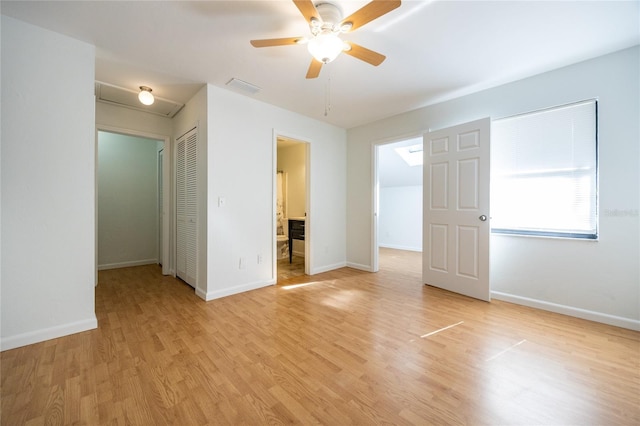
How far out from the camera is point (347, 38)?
7.11 ft

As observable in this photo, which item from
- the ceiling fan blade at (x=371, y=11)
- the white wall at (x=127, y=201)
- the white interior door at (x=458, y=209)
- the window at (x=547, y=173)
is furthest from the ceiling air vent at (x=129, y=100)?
the window at (x=547, y=173)

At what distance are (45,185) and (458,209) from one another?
422 centimetres

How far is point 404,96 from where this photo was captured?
130 inches

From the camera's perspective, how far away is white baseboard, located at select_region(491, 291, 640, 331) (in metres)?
2.30

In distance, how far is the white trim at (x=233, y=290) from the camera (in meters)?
3.00

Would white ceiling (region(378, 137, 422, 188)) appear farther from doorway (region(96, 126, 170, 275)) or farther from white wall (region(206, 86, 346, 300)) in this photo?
doorway (region(96, 126, 170, 275))

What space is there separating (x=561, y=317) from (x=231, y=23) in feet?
13.4

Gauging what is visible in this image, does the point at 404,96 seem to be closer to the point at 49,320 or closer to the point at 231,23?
the point at 231,23

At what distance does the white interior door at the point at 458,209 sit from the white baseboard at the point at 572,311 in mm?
268

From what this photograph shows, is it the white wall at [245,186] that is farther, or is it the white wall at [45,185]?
the white wall at [245,186]

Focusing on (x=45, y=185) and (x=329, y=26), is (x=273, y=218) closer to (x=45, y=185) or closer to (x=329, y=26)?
(x=45, y=185)

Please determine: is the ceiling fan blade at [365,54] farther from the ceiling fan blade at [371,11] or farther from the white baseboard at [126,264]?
the white baseboard at [126,264]

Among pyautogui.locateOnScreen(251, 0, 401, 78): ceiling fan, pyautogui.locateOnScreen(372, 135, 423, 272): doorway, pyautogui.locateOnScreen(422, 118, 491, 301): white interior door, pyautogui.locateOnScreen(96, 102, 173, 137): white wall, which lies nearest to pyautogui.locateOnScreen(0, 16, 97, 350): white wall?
pyautogui.locateOnScreen(96, 102, 173, 137): white wall

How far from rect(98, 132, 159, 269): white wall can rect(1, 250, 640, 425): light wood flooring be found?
224 cm
